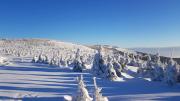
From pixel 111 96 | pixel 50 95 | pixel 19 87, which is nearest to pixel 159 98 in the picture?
pixel 111 96

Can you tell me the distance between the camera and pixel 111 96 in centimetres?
3519

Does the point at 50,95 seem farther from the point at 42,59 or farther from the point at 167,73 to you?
the point at 42,59

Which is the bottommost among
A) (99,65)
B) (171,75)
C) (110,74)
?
(110,74)

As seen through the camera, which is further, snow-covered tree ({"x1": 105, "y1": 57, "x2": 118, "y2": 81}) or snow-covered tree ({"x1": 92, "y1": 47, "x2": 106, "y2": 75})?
snow-covered tree ({"x1": 92, "y1": 47, "x2": 106, "y2": 75})

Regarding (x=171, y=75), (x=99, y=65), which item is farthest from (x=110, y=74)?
(x=171, y=75)

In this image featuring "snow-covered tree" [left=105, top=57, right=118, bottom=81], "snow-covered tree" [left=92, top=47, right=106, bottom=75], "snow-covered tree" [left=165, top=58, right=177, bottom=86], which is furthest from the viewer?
"snow-covered tree" [left=92, top=47, right=106, bottom=75]

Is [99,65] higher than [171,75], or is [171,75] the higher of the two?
[99,65]

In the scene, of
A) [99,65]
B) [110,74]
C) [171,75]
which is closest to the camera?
[171,75]

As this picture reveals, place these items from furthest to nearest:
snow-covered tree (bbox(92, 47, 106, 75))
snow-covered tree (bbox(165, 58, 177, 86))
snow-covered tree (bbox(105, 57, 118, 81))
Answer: snow-covered tree (bbox(92, 47, 106, 75))
snow-covered tree (bbox(105, 57, 118, 81))
snow-covered tree (bbox(165, 58, 177, 86))

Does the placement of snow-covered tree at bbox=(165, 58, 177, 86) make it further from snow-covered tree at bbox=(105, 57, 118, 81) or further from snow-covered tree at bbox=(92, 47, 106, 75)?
snow-covered tree at bbox=(92, 47, 106, 75)

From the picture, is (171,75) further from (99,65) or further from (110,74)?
(99,65)

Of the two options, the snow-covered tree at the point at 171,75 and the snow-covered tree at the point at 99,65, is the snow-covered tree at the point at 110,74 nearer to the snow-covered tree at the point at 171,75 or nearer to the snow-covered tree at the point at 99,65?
the snow-covered tree at the point at 99,65

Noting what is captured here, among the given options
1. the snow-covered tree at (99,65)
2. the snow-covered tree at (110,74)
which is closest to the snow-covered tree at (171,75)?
the snow-covered tree at (110,74)

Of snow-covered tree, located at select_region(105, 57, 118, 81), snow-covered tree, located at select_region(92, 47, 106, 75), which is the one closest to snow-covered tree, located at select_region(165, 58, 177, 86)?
snow-covered tree, located at select_region(105, 57, 118, 81)
